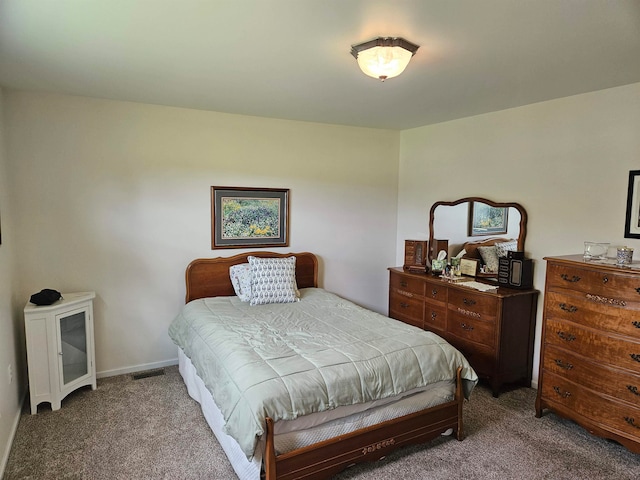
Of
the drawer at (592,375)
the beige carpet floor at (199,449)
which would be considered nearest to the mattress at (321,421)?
the beige carpet floor at (199,449)

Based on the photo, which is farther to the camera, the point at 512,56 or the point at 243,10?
the point at 512,56

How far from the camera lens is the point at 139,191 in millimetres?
3488

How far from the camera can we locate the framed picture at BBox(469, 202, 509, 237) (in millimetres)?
3578

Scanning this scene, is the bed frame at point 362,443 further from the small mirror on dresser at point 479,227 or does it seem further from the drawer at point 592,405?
the small mirror on dresser at point 479,227

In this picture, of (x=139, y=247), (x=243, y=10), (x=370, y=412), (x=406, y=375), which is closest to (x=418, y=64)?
(x=243, y=10)

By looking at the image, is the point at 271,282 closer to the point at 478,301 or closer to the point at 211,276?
the point at 211,276

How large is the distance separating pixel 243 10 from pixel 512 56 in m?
1.53

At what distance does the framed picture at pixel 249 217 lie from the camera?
3824 millimetres

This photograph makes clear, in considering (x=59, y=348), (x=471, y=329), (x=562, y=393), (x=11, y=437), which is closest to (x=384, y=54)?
(x=471, y=329)

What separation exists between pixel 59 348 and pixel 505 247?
12.4 feet

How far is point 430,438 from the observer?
2459mm

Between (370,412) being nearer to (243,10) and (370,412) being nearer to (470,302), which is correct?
A: (470,302)

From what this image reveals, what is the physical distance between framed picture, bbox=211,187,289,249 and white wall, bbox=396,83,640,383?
176 cm

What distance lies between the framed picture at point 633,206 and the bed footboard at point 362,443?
1.58 metres
